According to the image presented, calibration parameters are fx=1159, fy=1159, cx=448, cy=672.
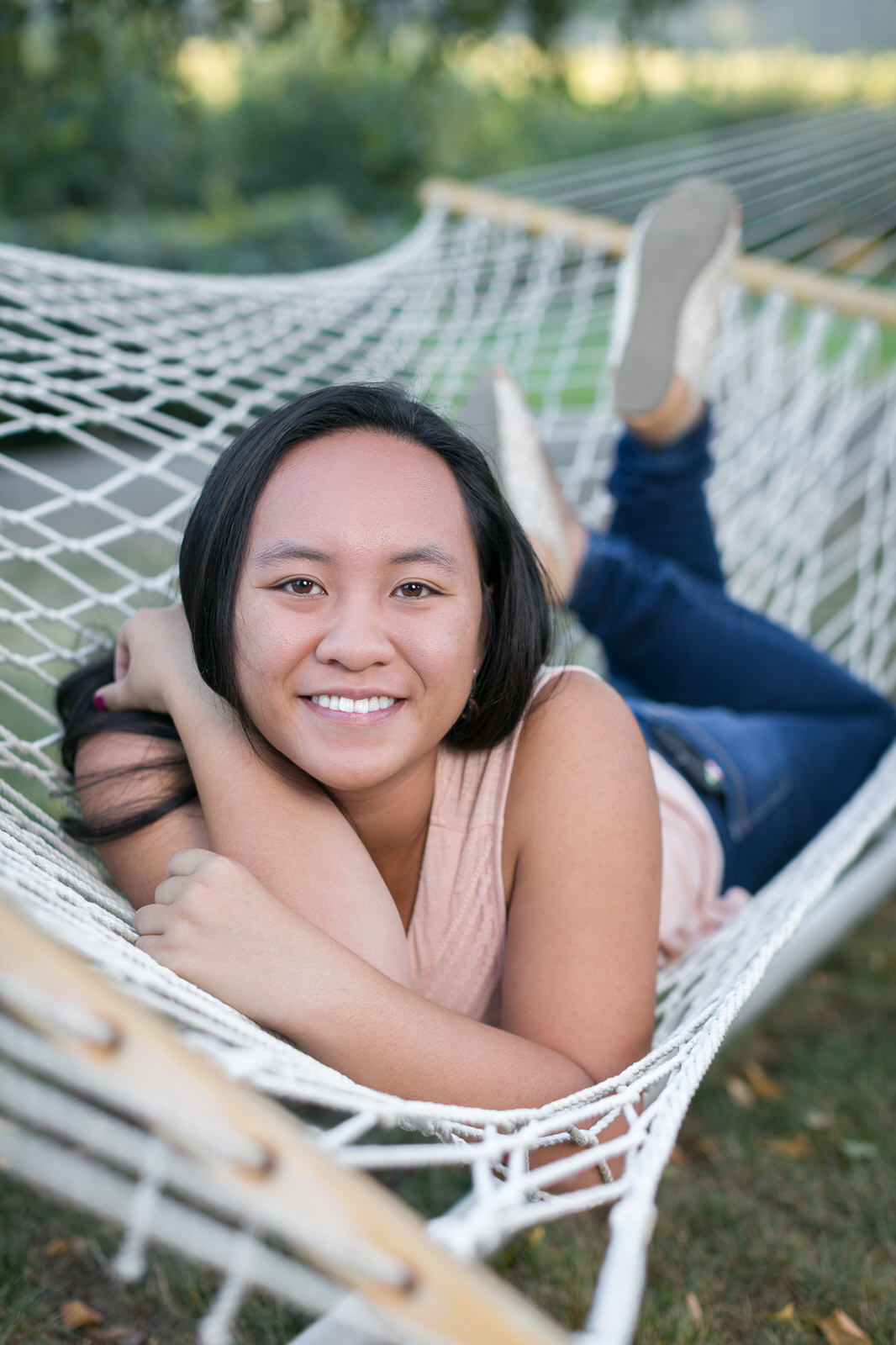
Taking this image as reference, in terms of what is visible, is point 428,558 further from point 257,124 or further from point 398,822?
point 257,124

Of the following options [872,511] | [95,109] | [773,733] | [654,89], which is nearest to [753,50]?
[654,89]

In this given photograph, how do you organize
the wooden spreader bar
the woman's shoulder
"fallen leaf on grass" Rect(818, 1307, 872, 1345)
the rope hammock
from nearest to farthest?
the rope hammock
the woman's shoulder
"fallen leaf on grass" Rect(818, 1307, 872, 1345)
the wooden spreader bar

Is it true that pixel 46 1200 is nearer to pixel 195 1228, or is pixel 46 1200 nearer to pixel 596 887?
pixel 596 887

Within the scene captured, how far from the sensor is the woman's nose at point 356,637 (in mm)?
918

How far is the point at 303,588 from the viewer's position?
3.14 feet

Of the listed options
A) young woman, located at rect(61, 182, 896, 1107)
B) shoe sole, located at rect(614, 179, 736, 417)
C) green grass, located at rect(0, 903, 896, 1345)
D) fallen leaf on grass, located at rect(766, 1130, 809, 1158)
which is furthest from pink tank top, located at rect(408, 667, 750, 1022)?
shoe sole, located at rect(614, 179, 736, 417)

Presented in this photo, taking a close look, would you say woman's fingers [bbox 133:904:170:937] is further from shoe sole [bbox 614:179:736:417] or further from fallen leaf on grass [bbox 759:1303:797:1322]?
shoe sole [bbox 614:179:736:417]

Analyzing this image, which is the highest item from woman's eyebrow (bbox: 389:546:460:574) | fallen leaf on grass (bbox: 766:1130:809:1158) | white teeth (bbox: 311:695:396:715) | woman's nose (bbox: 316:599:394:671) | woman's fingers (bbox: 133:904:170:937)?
woman's eyebrow (bbox: 389:546:460:574)

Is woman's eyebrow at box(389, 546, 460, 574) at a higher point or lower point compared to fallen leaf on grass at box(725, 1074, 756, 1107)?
higher

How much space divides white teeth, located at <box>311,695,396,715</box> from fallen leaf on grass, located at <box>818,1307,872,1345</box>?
0.85 m

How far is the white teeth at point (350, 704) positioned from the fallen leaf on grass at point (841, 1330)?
85 centimetres

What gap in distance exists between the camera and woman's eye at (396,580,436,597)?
0.97 m

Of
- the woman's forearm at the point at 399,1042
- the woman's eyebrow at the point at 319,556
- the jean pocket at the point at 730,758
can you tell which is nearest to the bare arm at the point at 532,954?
the woman's forearm at the point at 399,1042

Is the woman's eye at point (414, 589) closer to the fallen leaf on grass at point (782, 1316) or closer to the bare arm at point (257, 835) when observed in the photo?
the bare arm at point (257, 835)
